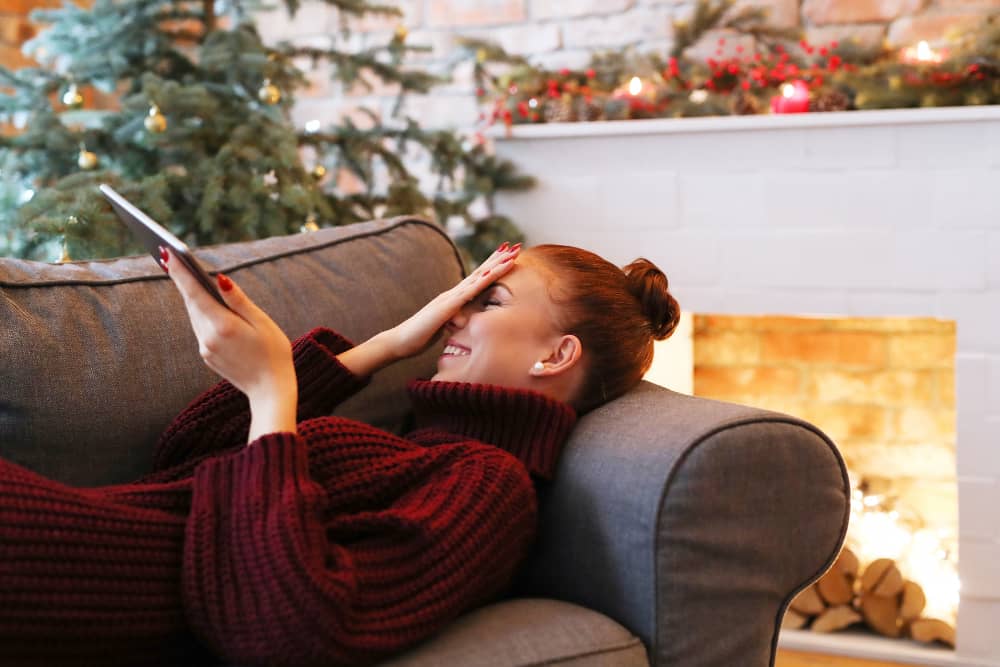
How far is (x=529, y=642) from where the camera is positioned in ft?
3.80

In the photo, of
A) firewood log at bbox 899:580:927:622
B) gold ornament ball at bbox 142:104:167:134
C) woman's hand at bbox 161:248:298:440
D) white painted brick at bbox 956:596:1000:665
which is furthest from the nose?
firewood log at bbox 899:580:927:622

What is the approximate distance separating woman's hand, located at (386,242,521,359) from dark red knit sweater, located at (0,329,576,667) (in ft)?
0.71

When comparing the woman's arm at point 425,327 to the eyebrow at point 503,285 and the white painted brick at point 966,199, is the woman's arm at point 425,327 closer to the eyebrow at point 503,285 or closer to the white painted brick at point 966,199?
the eyebrow at point 503,285

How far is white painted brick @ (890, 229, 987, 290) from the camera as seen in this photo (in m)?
2.26

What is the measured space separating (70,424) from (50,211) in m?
0.72

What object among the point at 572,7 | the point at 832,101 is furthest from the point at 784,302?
the point at 572,7

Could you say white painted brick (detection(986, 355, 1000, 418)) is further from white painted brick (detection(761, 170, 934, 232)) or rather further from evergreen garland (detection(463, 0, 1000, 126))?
evergreen garland (detection(463, 0, 1000, 126))

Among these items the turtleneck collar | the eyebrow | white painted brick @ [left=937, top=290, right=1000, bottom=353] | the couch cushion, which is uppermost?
the eyebrow

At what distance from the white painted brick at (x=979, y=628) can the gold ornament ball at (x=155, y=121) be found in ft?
6.03

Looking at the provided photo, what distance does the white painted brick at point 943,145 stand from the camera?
2.23 metres

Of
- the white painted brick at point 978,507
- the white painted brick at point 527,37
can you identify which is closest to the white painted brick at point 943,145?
the white painted brick at point 978,507

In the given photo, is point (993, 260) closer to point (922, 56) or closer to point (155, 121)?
point (922, 56)

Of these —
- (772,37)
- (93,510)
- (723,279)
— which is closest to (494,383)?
(93,510)

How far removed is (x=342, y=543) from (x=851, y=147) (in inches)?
62.2
